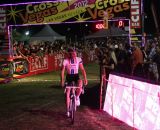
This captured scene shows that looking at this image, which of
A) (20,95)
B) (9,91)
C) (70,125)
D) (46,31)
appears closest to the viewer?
(70,125)

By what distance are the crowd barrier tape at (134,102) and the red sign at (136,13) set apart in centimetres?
927

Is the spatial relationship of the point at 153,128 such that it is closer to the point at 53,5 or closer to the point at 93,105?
the point at 93,105

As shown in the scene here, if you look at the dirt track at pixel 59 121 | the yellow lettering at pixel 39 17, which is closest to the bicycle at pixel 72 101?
the dirt track at pixel 59 121

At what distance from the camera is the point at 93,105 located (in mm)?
13547

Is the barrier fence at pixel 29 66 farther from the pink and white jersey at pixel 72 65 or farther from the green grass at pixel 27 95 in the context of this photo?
the pink and white jersey at pixel 72 65

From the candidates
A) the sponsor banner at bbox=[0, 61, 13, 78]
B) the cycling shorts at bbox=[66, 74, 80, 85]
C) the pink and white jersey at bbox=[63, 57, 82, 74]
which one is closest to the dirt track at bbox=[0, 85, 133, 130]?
the cycling shorts at bbox=[66, 74, 80, 85]

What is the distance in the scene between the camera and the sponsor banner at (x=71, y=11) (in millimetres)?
21266

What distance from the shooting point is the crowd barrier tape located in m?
8.80

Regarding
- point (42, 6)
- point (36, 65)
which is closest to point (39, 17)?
A: point (42, 6)

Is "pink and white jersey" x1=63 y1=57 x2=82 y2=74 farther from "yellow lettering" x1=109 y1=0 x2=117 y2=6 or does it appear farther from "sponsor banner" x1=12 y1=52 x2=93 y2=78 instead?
"sponsor banner" x1=12 y1=52 x2=93 y2=78

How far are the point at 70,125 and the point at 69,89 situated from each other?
36.6 inches

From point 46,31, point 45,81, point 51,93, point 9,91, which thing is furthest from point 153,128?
point 46,31

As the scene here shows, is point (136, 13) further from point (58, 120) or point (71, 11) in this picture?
point (58, 120)

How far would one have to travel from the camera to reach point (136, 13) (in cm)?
2097
